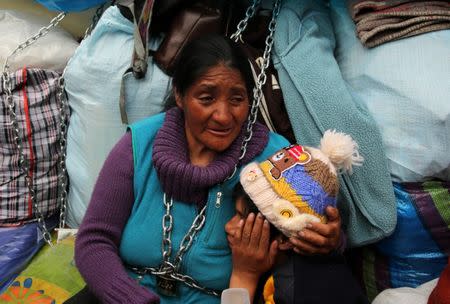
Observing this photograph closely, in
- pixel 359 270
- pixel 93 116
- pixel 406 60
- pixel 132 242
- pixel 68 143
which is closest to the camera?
pixel 132 242

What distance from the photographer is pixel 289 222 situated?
1255 millimetres

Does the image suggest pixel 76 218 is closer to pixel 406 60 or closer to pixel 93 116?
pixel 93 116

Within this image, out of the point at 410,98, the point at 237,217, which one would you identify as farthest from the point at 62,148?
the point at 410,98

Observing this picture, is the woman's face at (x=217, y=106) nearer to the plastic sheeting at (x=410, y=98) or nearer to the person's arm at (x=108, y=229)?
the person's arm at (x=108, y=229)

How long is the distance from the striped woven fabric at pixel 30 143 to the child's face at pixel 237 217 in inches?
35.0

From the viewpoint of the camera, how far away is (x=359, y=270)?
175 cm

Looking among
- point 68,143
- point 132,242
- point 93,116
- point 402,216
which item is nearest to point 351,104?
point 402,216

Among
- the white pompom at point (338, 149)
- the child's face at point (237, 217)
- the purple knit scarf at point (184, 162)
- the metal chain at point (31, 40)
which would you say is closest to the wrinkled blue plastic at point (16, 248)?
the metal chain at point (31, 40)

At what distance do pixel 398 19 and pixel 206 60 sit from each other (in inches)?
26.3

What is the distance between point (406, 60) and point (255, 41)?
0.51m

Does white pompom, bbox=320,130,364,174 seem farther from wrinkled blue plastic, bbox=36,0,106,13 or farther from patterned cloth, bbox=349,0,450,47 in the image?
wrinkled blue plastic, bbox=36,0,106,13

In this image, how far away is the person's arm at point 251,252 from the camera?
1.35 m

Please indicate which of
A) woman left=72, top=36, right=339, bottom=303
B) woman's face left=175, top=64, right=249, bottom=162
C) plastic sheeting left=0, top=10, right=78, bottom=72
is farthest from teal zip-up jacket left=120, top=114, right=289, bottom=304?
plastic sheeting left=0, top=10, right=78, bottom=72

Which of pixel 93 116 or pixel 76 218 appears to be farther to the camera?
pixel 76 218
